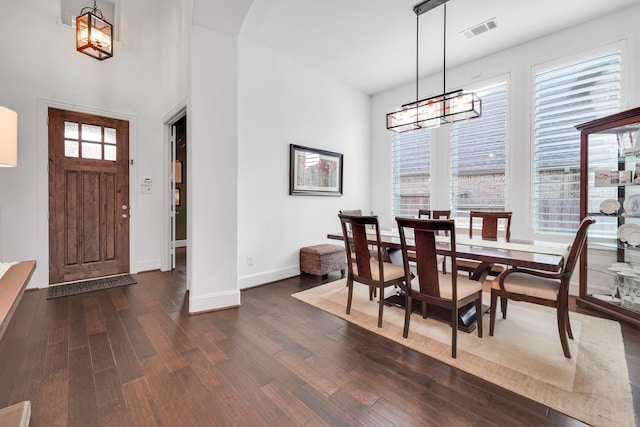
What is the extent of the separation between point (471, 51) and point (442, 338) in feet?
12.7

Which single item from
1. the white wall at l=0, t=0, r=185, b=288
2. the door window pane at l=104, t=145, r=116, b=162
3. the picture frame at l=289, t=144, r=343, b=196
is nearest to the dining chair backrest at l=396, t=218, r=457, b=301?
the picture frame at l=289, t=144, r=343, b=196

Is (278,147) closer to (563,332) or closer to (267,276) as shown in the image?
(267,276)

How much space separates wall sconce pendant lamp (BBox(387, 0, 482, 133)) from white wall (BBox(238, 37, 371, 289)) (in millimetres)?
1610

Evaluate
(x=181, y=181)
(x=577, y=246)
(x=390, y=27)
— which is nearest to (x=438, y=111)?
(x=390, y=27)

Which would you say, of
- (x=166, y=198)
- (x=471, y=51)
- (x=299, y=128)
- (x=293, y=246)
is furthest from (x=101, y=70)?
(x=471, y=51)

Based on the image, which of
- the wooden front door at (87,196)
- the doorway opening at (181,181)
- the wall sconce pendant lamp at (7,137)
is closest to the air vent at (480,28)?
the wall sconce pendant lamp at (7,137)

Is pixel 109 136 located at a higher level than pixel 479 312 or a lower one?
higher

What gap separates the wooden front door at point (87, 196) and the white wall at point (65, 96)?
116mm

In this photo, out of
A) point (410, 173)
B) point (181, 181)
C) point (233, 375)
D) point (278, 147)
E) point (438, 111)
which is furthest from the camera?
point (181, 181)

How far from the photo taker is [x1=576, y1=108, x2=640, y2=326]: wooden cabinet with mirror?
2723mm

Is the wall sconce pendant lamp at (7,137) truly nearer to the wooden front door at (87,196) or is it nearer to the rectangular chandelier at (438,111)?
the wooden front door at (87,196)

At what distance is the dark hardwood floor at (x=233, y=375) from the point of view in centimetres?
149

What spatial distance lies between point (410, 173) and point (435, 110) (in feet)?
7.15

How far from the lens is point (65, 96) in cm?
369
